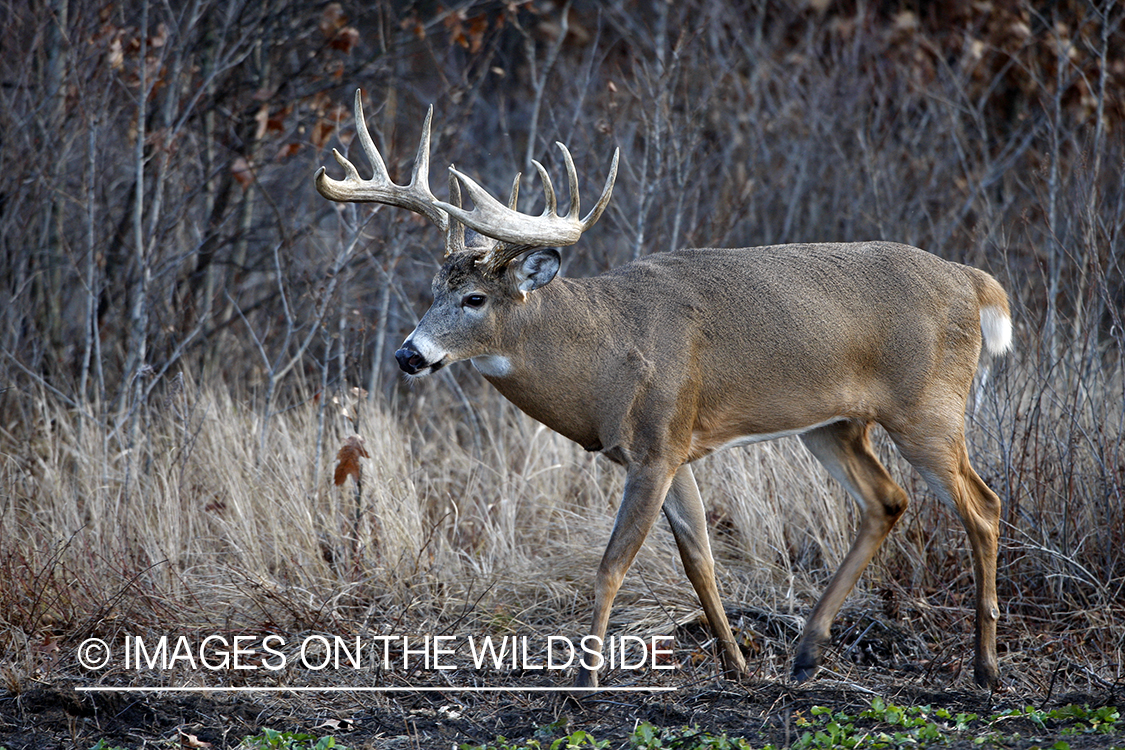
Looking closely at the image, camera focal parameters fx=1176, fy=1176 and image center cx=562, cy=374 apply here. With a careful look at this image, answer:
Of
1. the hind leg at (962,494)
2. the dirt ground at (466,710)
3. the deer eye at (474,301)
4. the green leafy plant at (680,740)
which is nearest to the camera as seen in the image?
the green leafy plant at (680,740)

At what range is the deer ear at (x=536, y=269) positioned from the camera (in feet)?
14.7

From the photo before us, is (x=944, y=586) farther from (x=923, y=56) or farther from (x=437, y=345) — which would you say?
(x=923, y=56)

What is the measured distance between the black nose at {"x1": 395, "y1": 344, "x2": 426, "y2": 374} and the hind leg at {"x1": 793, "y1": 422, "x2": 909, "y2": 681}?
1.81 meters

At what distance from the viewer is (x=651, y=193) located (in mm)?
7141

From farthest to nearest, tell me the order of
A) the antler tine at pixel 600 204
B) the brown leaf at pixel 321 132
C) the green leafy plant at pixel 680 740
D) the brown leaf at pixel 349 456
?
1. the brown leaf at pixel 321 132
2. the brown leaf at pixel 349 456
3. the antler tine at pixel 600 204
4. the green leafy plant at pixel 680 740

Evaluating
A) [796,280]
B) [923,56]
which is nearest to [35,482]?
[796,280]

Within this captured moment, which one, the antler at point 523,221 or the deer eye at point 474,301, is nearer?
the antler at point 523,221

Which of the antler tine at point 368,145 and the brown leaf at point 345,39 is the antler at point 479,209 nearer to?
the antler tine at point 368,145

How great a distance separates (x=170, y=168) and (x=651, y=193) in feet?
9.91

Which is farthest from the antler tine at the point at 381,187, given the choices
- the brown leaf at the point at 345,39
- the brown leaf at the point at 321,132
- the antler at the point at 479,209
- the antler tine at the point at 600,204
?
the brown leaf at the point at 345,39

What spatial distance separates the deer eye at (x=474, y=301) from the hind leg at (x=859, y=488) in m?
1.60

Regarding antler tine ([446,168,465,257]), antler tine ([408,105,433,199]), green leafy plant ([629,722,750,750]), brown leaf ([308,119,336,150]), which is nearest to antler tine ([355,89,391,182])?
antler tine ([408,105,433,199])

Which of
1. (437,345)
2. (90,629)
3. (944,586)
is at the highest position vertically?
(437,345)

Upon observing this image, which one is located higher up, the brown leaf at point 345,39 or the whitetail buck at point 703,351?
the brown leaf at point 345,39
